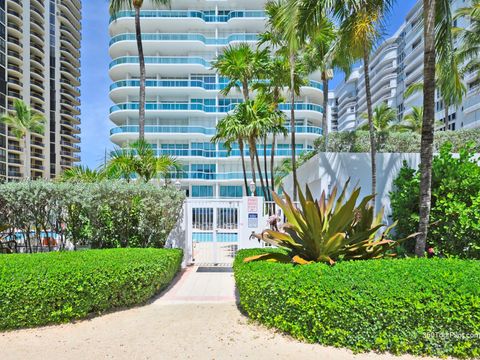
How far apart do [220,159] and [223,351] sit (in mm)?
34126

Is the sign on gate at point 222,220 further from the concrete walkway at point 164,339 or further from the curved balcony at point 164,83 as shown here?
the curved balcony at point 164,83

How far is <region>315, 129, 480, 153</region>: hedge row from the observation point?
11.7m

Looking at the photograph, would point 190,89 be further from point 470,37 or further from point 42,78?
point 42,78

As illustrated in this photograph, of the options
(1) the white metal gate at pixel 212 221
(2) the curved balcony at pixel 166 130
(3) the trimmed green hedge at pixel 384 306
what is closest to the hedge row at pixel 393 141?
(1) the white metal gate at pixel 212 221

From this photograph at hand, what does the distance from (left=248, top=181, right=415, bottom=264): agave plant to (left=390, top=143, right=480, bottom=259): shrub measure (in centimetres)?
204

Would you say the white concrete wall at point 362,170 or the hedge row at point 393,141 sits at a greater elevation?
the hedge row at point 393,141

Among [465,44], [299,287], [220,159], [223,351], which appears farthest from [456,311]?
[220,159]

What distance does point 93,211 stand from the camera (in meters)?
8.30

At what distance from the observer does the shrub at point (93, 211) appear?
798 centimetres

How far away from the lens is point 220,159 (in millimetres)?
37969

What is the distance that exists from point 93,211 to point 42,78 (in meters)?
67.4

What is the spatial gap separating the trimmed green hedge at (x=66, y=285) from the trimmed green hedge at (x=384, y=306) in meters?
2.95

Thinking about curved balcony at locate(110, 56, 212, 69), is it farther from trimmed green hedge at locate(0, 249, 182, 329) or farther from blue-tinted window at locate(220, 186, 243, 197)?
trimmed green hedge at locate(0, 249, 182, 329)

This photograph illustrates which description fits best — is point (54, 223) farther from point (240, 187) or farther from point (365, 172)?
point (240, 187)
